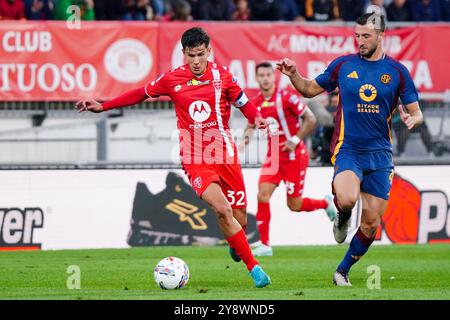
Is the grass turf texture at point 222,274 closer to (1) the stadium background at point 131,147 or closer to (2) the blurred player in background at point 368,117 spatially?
(1) the stadium background at point 131,147

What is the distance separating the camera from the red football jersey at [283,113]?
56.0 ft

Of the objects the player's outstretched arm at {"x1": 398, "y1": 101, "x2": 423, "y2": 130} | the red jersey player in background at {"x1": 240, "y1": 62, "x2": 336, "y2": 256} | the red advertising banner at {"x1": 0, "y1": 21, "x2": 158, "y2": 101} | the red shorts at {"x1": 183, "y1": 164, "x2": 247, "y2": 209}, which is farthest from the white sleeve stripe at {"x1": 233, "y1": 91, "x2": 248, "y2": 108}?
the red advertising banner at {"x1": 0, "y1": 21, "x2": 158, "y2": 101}

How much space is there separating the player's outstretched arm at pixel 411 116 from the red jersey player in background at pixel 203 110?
4.88 ft

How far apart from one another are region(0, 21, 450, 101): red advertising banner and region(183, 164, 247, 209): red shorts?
23.1 feet

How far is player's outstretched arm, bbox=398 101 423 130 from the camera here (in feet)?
37.3

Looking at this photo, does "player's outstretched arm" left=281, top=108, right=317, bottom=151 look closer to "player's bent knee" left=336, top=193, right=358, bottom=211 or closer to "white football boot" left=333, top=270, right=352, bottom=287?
"white football boot" left=333, top=270, right=352, bottom=287

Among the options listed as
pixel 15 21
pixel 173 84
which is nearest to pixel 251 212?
pixel 15 21

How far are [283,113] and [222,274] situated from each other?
424 cm

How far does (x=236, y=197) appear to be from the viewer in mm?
12633

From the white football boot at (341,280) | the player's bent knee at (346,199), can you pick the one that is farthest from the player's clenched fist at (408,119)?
the white football boot at (341,280)

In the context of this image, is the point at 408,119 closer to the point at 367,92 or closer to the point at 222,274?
the point at 367,92

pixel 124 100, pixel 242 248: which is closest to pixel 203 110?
pixel 124 100
